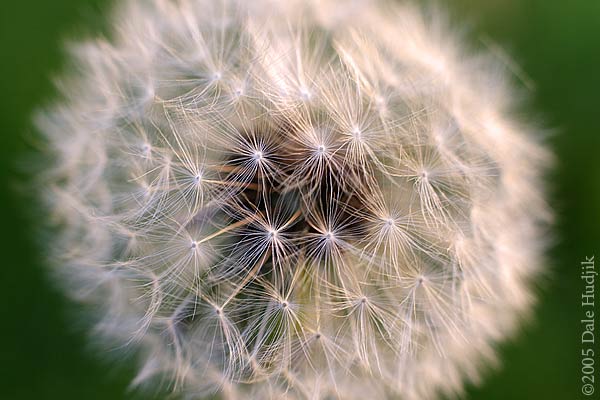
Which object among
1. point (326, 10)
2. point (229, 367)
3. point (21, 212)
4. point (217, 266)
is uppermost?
point (326, 10)

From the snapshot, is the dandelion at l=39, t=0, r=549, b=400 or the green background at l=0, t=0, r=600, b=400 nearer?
the dandelion at l=39, t=0, r=549, b=400

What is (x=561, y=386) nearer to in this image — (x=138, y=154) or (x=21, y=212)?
(x=138, y=154)

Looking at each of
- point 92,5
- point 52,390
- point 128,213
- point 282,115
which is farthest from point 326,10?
point 52,390

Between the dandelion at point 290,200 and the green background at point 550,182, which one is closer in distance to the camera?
the dandelion at point 290,200
